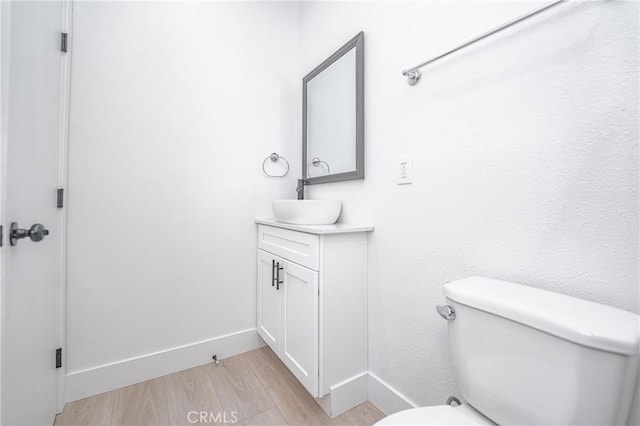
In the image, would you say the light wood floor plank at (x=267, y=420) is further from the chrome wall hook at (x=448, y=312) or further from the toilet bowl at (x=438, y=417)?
the chrome wall hook at (x=448, y=312)

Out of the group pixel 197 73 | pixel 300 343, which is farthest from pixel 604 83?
pixel 197 73

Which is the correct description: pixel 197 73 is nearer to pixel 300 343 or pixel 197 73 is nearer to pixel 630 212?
pixel 300 343

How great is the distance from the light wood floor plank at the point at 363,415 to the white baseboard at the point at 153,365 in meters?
0.77

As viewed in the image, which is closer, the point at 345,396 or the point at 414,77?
the point at 414,77

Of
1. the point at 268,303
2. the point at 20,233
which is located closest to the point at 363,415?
the point at 268,303

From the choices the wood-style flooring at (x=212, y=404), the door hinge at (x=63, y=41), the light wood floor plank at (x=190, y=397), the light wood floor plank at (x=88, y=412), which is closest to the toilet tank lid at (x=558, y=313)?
the wood-style flooring at (x=212, y=404)

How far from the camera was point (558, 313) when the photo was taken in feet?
1.95

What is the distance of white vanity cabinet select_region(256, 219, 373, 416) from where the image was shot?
1.15 meters

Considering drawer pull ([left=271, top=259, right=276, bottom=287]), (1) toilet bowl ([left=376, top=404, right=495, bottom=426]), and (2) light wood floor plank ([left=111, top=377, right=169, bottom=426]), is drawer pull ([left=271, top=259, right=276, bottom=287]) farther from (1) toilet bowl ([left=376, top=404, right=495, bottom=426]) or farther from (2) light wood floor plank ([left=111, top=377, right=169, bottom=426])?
(1) toilet bowl ([left=376, top=404, right=495, bottom=426])

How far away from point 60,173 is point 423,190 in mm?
1621

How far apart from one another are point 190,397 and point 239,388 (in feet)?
0.76

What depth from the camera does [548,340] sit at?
23.3 inches

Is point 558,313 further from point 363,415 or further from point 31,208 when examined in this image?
point 31,208

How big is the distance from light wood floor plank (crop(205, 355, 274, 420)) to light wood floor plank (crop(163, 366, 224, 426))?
1.4 inches
